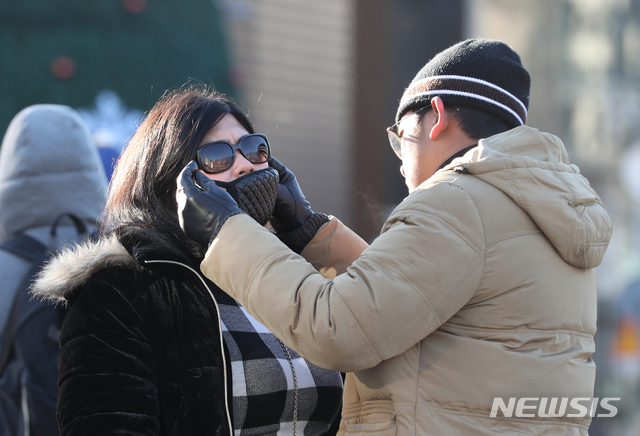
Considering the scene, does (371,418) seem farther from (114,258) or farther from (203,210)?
(114,258)

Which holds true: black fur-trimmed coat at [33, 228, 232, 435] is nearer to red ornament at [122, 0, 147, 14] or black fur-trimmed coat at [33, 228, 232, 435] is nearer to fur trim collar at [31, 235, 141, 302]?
fur trim collar at [31, 235, 141, 302]

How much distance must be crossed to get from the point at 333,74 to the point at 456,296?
7064 millimetres

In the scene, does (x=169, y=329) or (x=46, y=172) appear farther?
(x=46, y=172)

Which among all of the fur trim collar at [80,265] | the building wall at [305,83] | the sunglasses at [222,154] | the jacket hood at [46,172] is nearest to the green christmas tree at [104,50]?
the building wall at [305,83]

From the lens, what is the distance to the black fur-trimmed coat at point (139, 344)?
181cm

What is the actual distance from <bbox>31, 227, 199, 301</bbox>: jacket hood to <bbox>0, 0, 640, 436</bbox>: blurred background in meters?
1.69

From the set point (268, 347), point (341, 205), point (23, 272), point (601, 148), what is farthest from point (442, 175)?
point (601, 148)

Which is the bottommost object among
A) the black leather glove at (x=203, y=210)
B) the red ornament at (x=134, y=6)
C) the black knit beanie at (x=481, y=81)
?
the black leather glove at (x=203, y=210)

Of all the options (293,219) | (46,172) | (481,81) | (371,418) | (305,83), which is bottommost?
(305,83)

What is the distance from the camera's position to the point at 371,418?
1.76 metres

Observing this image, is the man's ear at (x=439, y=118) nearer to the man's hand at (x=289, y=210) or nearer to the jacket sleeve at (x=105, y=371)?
the man's hand at (x=289, y=210)

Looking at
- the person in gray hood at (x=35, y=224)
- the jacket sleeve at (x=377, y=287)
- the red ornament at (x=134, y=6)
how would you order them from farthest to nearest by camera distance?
the red ornament at (x=134, y=6) < the person in gray hood at (x=35, y=224) < the jacket sleeve at (x=377, y=287)

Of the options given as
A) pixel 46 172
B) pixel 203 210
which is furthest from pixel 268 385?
pixel 46 172

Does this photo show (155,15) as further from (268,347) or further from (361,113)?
(268,347)
